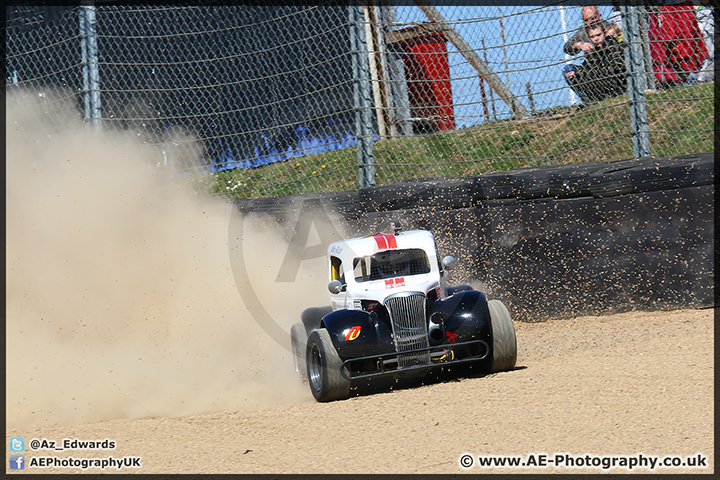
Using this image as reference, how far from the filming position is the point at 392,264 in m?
5.55

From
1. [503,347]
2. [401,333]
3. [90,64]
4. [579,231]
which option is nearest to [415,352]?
[401,333]

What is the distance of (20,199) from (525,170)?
16.7ft

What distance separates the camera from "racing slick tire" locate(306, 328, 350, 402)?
4.87 meters

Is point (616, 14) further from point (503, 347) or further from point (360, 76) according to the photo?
point (503, 347)

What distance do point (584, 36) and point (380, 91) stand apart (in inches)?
76.6

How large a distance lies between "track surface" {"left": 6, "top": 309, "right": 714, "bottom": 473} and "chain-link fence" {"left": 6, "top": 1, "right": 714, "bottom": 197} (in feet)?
8.32

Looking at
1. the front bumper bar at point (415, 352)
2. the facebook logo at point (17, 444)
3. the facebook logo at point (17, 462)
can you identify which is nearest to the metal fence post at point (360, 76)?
the front bumper bar at point (415, 352)

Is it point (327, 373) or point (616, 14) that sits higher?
point (616, 14)

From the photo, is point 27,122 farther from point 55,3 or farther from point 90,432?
point 90,432

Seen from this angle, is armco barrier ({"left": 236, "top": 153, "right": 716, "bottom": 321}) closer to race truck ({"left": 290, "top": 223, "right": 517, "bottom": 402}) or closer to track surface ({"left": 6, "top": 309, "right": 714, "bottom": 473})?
track surface ({"left": 6, "top": 309, "right": 714, "bottom": 473})

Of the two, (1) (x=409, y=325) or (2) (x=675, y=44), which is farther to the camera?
(2) (x=675, y=44)

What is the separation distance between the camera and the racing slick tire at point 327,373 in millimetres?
4867

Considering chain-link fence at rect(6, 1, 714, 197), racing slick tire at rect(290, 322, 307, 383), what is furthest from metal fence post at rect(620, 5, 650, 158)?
racing slick tire at rect(290, 322, 307, 383)

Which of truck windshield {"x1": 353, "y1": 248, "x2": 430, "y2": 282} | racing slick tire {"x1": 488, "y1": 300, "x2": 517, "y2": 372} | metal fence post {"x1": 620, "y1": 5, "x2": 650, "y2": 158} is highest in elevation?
metal fence post {"x1": 620, "y1": 5, "x2": 650, "y2": 158}
